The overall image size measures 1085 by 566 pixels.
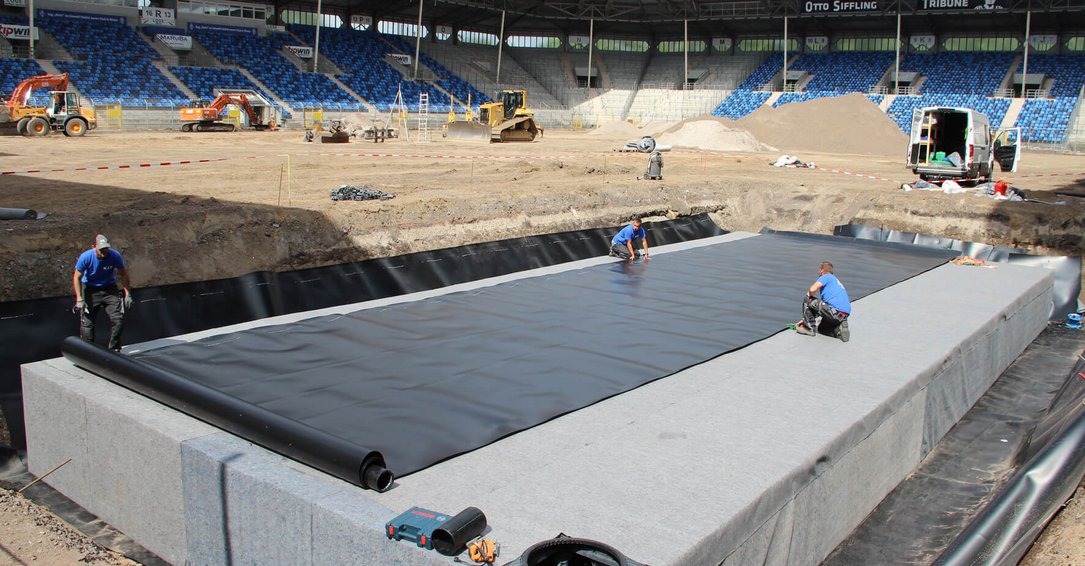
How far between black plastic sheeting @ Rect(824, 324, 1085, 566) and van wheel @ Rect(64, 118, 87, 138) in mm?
33402

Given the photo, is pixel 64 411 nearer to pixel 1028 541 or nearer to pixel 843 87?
pixel 1028 541

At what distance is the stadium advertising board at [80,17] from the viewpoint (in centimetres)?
4681

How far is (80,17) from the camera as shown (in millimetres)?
48031

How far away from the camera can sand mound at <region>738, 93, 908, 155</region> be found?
140 feet

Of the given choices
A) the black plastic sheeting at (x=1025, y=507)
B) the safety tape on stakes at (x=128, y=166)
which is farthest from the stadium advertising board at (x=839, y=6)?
the black plastic sheeting at (x=1025, y=507)

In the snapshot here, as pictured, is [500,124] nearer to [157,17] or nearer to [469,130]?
[469,130]

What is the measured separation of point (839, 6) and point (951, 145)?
34341mm

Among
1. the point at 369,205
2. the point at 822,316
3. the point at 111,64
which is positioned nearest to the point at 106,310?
the point at 369,205

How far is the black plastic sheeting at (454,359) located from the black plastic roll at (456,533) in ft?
3.95

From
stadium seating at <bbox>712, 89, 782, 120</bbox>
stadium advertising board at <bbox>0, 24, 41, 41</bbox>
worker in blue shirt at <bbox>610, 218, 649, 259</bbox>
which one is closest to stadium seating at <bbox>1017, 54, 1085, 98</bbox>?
stadium seating at <bbox>712, 89, 782, 120</bbox>

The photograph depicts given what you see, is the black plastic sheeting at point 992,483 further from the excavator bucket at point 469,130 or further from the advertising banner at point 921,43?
the advertising banner at point 921,43

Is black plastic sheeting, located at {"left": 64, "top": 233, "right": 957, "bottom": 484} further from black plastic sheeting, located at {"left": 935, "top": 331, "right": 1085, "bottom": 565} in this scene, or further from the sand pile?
the sand pile

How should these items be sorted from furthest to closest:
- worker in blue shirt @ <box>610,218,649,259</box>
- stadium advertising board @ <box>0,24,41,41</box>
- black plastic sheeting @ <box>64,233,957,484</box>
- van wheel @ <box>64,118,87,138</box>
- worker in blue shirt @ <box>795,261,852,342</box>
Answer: stadium advertising board @ <box>0,24,41,41</box> < van wheel @ <box>64,118,87,138</box> < worker in blue shirt @ <box>610,218,649,259</box> < worker in blue shirt @ <box>795,261,852,342</box> < black plastic sheeting @ <box>64,233,957,484</box>

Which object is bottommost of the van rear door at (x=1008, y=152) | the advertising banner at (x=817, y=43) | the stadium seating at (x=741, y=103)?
the van rear door at (x=1008, y=152)
